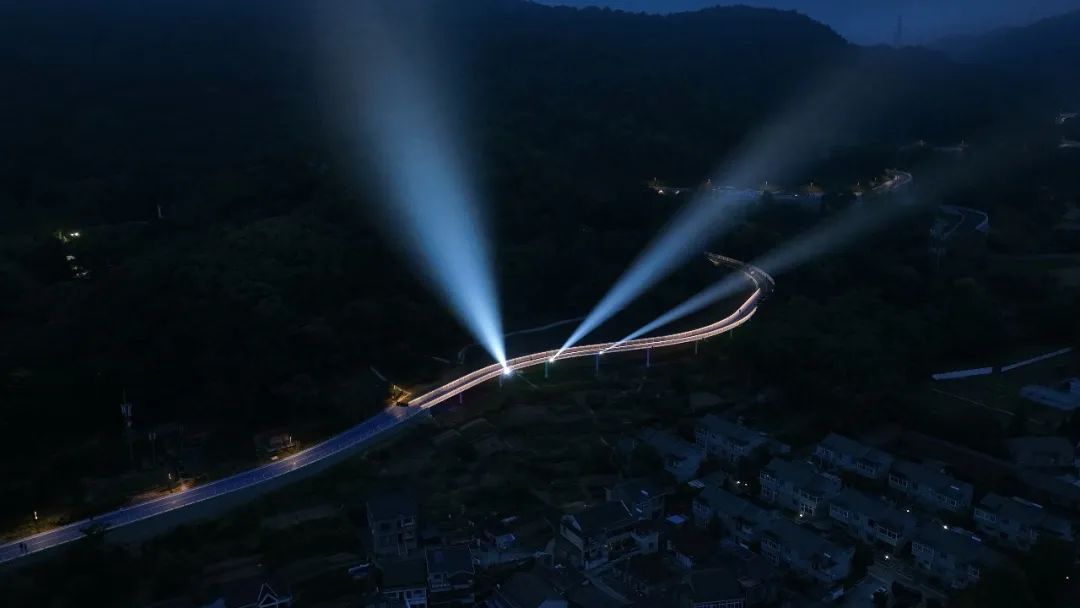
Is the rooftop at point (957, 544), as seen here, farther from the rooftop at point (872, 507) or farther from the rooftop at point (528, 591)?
the rooftop at point (528, 591)

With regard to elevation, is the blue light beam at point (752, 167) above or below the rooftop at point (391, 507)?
above

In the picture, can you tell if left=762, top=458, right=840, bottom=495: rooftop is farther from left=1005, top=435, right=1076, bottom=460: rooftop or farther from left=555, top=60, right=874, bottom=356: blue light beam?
left=555, top=60, right=874, bottom=356: blue light beam

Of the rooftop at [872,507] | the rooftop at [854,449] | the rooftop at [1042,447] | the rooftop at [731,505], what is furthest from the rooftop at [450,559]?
the rooftop at [1042,447]

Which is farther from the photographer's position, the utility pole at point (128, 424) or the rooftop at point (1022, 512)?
the utility pole at point (128, 424)

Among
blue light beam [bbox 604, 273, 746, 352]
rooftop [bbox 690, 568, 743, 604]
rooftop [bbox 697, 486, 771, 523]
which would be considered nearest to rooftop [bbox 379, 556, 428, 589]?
rooftop [bbox 690, 568, 743, 604]

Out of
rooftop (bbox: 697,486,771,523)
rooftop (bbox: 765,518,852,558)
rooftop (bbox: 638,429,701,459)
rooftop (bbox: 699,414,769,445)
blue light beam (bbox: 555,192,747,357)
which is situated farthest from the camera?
blue light beam (bbox: 555,192,747,357)

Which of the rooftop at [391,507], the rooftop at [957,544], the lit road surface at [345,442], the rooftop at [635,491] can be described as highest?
the lit road surface at [345,442]

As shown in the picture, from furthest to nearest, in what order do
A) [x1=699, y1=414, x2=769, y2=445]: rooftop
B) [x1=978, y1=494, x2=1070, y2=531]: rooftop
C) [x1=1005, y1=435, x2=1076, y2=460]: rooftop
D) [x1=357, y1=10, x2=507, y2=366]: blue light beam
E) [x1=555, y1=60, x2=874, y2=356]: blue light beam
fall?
1. [x1=555, y1=60, x2=874, y2=356]: blue light beam
2. [x1=357, y1=10, x2=507, y2=366]: blue light beam
3. [x1=699, y1=414, x2=769, y2=445]: rooftop
4. [x1=1005, y1=435, x2=1076, y2=460]: rooftop
5. [x1=978, y1=494, x2=1070, y2=531]: rooftop
